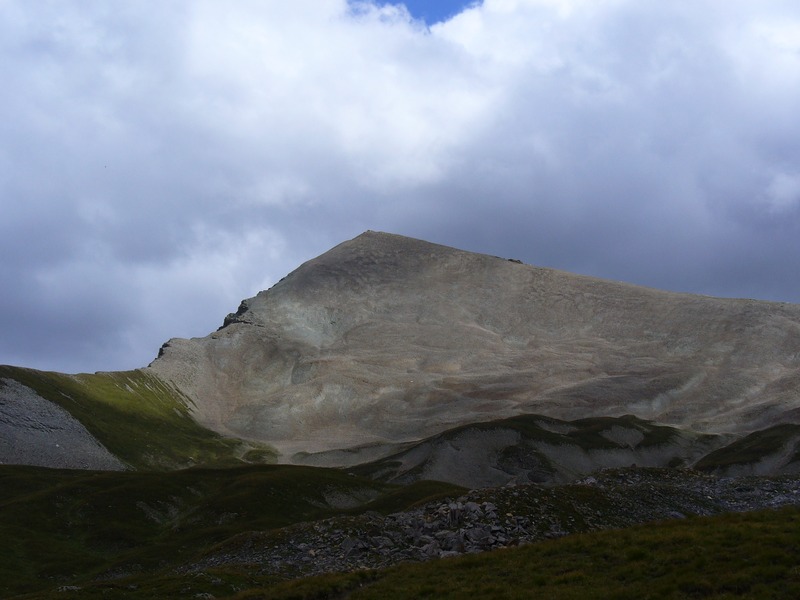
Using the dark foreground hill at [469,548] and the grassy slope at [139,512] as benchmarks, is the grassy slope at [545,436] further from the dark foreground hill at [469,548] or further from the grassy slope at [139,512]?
the dark foreground hill at [469,548]

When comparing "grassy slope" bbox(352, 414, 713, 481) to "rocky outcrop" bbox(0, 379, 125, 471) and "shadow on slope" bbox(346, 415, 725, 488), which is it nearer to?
"shadow on slope" bbox(346, 415, 725, 488)

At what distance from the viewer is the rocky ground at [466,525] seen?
138ft

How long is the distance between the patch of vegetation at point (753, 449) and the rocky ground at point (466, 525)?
102383 mm

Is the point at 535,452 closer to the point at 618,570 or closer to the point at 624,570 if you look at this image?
the point at 618,570

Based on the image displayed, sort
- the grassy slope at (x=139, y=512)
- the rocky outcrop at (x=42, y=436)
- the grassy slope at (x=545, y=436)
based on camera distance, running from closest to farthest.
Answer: the grassy slope at (x=139, y=512)
the rocky outcrop at (x=42, y=436)
the grassy slope at (x=545, y=436)

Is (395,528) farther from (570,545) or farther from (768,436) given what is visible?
(768,436)

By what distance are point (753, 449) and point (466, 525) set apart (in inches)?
5277

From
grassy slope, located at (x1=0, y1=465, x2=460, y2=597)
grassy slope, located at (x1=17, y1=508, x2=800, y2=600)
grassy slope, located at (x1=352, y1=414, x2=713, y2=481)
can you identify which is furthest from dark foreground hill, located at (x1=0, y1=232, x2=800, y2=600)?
grassy slope, located at (x1=352, y1=414, x2=713, y2=481)

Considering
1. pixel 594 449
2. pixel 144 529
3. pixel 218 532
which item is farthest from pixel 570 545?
pixel 594 449

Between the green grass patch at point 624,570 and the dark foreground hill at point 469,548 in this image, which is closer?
the green grass patch at point 624,570

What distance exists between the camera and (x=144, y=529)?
330 feet

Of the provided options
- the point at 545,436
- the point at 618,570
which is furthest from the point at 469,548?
the point at 545,436

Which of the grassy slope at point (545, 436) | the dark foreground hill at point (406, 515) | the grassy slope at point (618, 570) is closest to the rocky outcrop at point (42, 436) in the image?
the dark foreground hill at point (406, 515)

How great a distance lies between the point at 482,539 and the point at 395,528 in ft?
25.2
